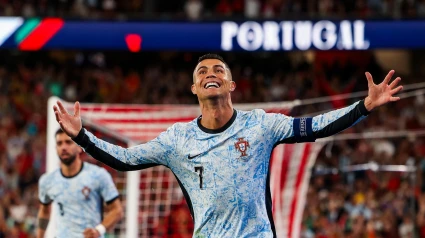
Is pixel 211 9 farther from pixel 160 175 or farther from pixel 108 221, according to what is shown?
pixel 108 221

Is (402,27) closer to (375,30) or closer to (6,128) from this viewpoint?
(375,30)

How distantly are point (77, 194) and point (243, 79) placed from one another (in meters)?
13.0

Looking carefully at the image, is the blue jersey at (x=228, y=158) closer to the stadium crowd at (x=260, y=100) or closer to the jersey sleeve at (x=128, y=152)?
the jersey sleeve at (x=128, y=152)

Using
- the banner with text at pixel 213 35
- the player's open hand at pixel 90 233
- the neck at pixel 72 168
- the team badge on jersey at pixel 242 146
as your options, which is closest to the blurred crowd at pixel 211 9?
the banner with text at pixel 213 35

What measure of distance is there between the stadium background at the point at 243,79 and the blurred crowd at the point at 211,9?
1.3 inches

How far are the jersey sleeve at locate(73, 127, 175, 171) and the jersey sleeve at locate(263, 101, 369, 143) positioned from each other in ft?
2.09

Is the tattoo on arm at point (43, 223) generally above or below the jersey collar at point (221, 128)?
below

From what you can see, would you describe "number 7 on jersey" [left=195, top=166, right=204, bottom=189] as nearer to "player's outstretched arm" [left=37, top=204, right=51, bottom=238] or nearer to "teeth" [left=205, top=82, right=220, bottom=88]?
"teeth" [left=205, top=82, right=220, bottom=88]

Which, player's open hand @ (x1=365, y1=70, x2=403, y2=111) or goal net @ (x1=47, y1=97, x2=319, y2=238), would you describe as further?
goal net @ (x1=47, y1=97, x2=319, y2=238)

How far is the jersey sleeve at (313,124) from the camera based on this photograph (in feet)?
17.1

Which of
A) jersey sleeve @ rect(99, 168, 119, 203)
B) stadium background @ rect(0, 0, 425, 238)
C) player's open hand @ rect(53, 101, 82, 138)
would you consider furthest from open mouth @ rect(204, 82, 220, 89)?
stadium background @ rect(0, 0, 425, 238)

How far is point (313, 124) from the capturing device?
5.34m

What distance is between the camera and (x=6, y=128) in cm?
1962

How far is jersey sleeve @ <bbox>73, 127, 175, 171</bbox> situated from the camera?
5484mm
